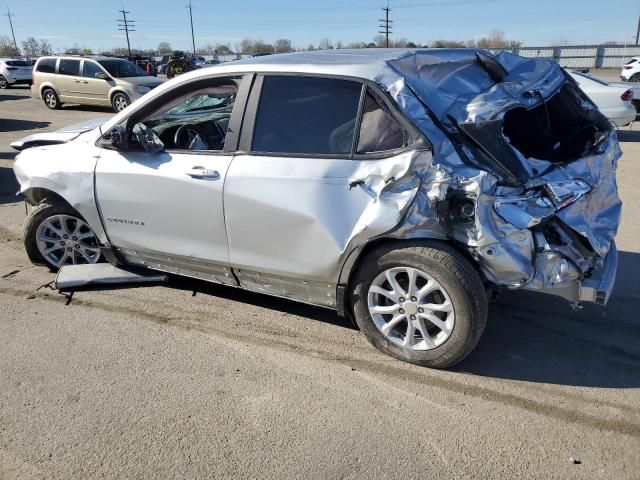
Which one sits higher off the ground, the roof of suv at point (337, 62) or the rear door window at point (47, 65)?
the roof of suv at point (337, 62)

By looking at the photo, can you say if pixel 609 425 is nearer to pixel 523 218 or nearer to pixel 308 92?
pixel 523 218

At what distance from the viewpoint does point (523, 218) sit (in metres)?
2.95

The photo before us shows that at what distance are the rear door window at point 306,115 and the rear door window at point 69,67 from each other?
55.9 ft

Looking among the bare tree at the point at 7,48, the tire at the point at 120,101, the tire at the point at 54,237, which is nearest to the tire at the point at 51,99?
the tire at the point at 120,101

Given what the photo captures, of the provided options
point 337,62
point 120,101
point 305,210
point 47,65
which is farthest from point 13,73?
point 305,210

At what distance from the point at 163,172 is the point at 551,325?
9.72ft

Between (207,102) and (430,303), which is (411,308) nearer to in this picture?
(430,303)

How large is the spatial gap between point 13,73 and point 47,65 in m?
14.1

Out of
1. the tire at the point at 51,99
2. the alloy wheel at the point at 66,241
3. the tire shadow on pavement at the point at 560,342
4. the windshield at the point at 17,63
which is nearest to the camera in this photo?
the tire shadow on pavement at the point at 560,342

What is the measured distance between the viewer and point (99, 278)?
4.54 metres

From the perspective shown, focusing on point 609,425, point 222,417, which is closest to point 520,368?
point 609,425

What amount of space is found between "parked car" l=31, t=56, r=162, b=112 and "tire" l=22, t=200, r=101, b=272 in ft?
42.0

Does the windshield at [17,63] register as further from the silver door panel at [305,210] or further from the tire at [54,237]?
the silver door panel at [305,210]

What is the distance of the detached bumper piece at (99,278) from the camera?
14.8 feet
